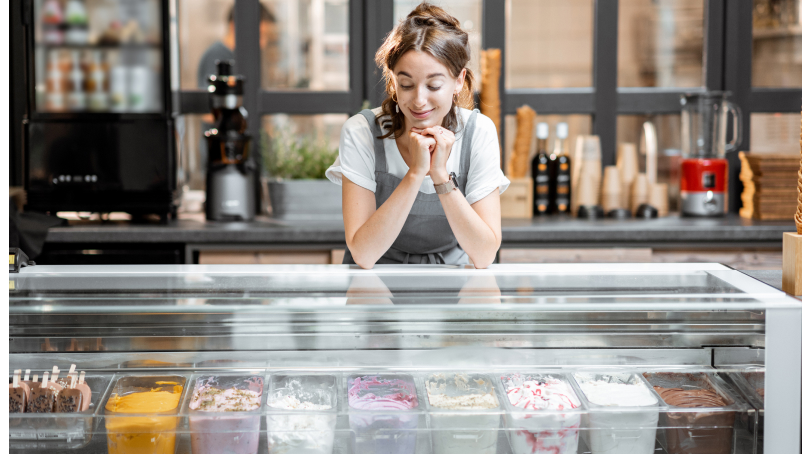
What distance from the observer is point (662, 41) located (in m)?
3.33

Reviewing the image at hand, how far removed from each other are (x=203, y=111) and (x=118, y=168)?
58cm

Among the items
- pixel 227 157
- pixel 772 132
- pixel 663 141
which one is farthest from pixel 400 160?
pixel 772 132

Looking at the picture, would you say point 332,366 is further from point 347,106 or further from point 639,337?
point 347,106

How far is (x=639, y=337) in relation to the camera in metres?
1.20

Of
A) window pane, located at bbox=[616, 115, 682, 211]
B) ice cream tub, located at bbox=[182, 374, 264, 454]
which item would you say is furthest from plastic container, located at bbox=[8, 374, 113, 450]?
window pane, located at bbox=[616, 115, 682, 211]

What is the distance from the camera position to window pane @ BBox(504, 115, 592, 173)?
337 cm

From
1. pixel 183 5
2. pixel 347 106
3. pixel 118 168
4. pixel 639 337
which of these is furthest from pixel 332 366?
pixel 183 5

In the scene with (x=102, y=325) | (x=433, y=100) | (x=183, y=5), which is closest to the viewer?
(x=102, y=325)

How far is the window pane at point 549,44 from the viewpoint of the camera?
3.33 meters

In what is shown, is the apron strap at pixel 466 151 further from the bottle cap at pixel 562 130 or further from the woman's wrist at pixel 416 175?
the bottle cap at pixel 562 130

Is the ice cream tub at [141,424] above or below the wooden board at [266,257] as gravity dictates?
below

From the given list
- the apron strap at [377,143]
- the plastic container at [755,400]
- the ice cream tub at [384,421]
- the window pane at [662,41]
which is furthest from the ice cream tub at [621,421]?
the window pane at [662,41]

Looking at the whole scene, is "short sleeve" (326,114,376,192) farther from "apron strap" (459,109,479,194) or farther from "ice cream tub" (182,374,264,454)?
"ice cream tub" (182,374,264,454)

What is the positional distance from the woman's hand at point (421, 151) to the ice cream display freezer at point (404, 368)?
28 centimetres
